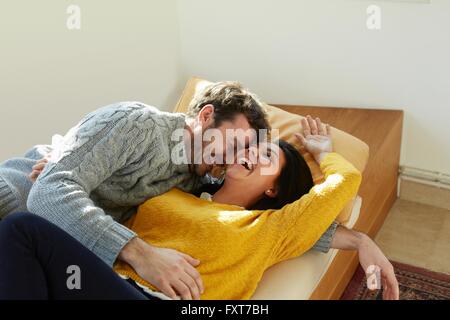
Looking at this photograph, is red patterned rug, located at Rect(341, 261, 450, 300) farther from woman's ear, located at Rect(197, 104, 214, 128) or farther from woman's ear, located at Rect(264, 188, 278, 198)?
woman's ear, located at Rect(197, 104, 214, 128)

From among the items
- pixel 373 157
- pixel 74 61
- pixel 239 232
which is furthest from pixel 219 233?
pixel 74 61

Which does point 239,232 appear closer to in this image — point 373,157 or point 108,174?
point 108,174

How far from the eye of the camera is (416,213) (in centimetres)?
241

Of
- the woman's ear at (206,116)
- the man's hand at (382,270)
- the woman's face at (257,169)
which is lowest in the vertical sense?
the man's hand at (382,270)

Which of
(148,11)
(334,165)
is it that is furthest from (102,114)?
(148,11)

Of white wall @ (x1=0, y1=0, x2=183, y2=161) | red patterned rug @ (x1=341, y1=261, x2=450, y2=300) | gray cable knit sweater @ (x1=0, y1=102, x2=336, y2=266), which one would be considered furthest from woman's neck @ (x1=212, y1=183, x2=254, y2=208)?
white wall @ (x1=0, y1=0, x2=183, y2=161)

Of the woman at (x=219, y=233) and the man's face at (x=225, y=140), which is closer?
the woman at (x=219, y=233)

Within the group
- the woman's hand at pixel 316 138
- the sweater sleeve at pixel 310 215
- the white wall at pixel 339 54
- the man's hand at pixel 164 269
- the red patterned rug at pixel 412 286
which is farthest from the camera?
the white wall at pixel 339 54

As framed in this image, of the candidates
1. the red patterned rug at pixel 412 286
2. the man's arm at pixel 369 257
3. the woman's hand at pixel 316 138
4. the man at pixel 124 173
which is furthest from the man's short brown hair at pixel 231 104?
the red patterned rug at pixel 412 286

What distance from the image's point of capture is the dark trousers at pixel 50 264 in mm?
1312

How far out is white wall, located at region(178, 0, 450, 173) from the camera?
2203 millimetres

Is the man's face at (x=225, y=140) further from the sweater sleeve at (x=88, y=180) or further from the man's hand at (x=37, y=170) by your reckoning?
the man's hand at (x=37, y=170)
